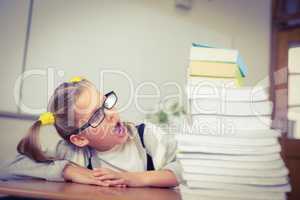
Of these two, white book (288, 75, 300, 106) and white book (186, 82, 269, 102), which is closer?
white book (186, 82, 269, 102)

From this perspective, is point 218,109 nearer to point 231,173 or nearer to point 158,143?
point 231,173

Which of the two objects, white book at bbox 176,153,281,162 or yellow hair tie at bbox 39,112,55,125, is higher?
yellow hair tie at bbox 39,112,55,125

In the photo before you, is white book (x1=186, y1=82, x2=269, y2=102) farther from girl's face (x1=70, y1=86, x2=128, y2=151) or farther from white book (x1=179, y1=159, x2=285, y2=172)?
girl's face (x1=70, y1=86, x2=128, y2=151)

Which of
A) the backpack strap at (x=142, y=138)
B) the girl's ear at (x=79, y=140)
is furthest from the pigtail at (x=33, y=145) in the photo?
the backpack strap at (x=142, y=138)

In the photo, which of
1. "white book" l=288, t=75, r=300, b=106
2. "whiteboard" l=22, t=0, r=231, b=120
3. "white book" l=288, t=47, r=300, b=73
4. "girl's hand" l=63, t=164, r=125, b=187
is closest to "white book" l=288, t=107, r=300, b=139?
"white book" l=288, t=75, r=300, b=106

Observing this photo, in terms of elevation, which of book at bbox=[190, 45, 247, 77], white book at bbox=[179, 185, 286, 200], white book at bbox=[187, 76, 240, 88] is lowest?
white book at bbox=[179, 185, 286, 200]

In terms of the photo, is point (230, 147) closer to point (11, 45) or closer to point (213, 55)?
point (213, 55)

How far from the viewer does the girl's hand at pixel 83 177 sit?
952 millimetres

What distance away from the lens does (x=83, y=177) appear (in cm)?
97

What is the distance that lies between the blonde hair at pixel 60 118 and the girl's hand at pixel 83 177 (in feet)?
0.30

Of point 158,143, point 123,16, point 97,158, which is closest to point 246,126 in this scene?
point 158,143

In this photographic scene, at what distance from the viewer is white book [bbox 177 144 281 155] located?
0.74 metres

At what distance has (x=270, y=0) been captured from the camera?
134 cm

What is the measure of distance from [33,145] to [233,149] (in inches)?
26.3
